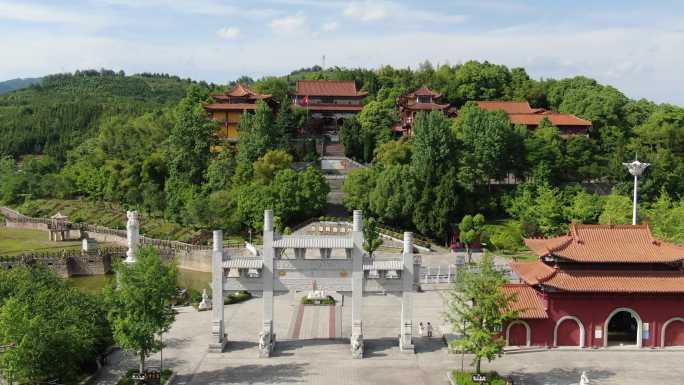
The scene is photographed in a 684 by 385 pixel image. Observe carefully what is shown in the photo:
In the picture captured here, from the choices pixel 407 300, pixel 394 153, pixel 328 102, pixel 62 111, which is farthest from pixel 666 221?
pixel 62 111

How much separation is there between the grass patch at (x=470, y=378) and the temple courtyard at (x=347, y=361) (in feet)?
1.68

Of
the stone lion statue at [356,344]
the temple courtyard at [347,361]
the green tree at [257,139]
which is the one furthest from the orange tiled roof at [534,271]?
the green tree at [257,139]

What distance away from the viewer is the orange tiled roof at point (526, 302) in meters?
26.0

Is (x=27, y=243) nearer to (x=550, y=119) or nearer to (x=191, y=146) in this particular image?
(x=191, y=146)

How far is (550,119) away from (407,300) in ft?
120

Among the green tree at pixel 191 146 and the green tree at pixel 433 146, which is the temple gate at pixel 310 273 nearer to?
the green tree at pixel 433 146

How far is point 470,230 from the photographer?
42.1 metres

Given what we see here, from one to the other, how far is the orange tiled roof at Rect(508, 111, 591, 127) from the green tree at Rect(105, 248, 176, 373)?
40620mm

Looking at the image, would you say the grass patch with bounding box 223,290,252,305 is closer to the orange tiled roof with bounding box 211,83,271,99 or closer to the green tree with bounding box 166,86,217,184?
the green tree with bounding box 166,86,217,184

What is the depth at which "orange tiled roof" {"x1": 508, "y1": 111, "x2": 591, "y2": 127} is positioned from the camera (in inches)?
2239

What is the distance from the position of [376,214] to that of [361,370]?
2387 centimetres

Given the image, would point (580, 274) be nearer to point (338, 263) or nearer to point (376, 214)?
point (338, 263)

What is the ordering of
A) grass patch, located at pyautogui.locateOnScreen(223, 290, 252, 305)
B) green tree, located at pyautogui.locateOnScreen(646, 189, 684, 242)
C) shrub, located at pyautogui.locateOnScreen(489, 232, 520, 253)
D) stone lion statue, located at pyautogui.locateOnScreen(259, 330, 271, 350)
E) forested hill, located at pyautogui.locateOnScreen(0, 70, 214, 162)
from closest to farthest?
1. stone lion statue, located at pyautogui.locateOnScreen(259, 330, 271, 350)
2. grass patch, located at pyautogui.locateOnScreen(223, 290, 252, 305)
3. green tree, located at pyautogui.locateOnScreen(646, 189, 684, 242)
4. shrub, located at pyautogui.locateOnScreen(489, 232, 520, 253)
5. forested hill, located at pyautogui.locateOnScreen(0, 70, 214, 162)

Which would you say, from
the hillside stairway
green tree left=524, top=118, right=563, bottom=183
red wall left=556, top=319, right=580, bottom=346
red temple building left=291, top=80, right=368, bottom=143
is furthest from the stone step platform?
red temple building left=291, top=80, right=368, bottom=143
